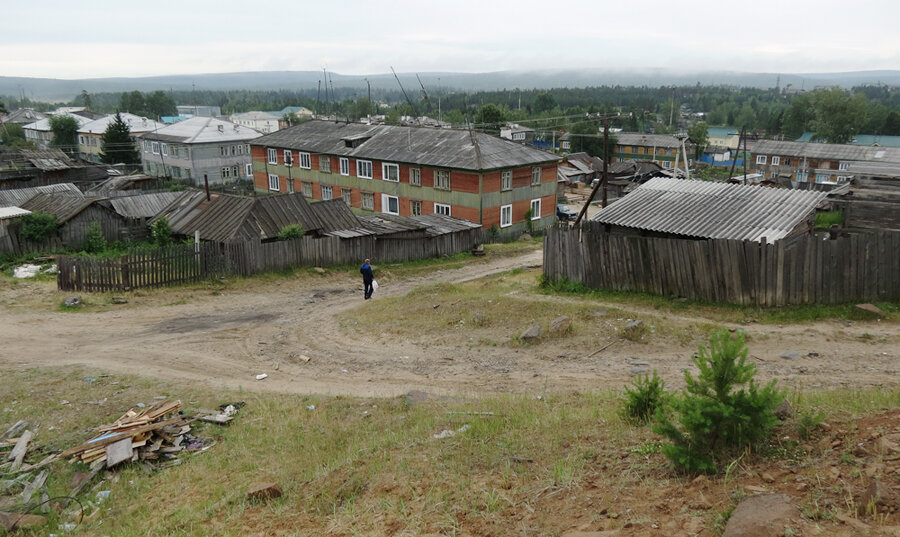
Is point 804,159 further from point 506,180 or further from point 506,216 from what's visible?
point 506,180

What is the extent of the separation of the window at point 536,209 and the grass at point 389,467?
28.4 m

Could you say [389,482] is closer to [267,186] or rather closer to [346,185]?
[346,185]

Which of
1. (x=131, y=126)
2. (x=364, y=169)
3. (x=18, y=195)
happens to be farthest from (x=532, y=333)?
(x=131, y=126)

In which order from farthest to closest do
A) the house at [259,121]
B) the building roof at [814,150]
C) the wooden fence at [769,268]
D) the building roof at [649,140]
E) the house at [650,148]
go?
the house at [259,121], the house at [650,148], the building roof at [649,140], the building roof at [814,150], the wooden fence at [769,268]

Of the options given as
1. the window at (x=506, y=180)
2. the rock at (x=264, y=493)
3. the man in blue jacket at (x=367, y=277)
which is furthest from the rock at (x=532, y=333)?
the window at (x=506, y=180)

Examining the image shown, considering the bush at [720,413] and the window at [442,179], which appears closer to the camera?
the bush at [720,413]

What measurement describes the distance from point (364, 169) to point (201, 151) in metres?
23.6

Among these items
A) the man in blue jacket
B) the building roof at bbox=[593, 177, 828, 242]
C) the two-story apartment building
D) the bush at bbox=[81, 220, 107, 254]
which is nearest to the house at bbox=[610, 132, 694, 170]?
the two-story apartment building

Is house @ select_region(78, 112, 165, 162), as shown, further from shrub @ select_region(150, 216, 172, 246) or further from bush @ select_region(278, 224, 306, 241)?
bush @ select_region(278, 224, 306, 241)

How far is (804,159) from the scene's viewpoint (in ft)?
221

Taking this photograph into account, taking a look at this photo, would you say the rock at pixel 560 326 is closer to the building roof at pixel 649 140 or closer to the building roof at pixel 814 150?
the building roof at pixel 814 150

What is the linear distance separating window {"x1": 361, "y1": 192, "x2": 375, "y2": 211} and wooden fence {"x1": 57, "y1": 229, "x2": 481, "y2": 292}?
40.9ft

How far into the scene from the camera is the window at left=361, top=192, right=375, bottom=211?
41.0 metres

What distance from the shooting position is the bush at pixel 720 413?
5.93 m
